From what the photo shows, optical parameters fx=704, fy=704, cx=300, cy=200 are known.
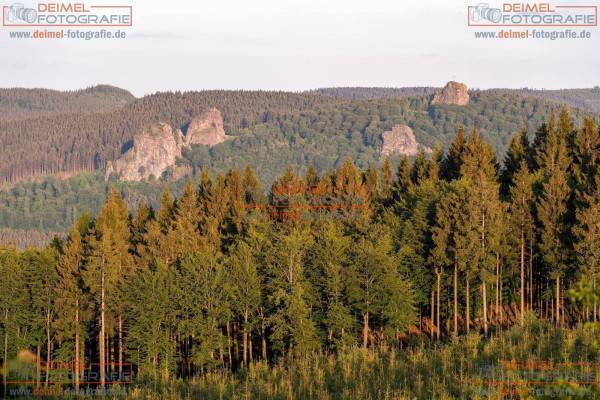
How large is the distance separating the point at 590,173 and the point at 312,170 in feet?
111

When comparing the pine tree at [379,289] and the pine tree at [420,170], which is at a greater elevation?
the pine tree at [420,170]

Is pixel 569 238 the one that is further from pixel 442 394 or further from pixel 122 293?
pixel 122 293

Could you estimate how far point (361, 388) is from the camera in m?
27.1

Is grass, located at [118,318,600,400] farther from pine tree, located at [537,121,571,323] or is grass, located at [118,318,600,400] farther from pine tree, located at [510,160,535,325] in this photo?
pine tree, located at [510,160,535,325]

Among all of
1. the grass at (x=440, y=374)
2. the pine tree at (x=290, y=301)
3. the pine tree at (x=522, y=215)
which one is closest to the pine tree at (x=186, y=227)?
the pine tree at (x=290, y=301)

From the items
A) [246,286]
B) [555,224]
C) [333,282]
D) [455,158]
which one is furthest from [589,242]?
[455,158]

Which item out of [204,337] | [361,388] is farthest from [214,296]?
[361,388]

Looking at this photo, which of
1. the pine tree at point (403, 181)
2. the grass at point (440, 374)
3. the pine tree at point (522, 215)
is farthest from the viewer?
the pine tree at point (403, 181)

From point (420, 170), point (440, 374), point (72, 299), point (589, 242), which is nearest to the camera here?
point (440, 374)

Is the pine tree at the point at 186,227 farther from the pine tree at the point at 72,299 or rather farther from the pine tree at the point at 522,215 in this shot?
the pine tree at the point at 522,215

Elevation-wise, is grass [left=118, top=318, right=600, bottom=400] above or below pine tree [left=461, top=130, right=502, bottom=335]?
below

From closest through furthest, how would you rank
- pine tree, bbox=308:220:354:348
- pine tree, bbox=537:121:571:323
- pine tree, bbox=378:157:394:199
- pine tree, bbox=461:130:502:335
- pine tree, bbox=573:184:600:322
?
pine tree, bbox=573:184:600:322 < pine tree, bbox=308:220:354:348 < pine tree, bbox=461:130:502:335 < pine tree, bbox=537:121:571:323 < pine tree, bbox=378:157:394:199

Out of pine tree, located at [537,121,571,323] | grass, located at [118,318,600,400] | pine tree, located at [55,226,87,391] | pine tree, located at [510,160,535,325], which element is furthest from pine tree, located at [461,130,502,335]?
pine tree, located at [55,226,87,391]

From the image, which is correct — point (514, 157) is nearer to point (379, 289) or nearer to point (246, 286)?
point (379, 289)
